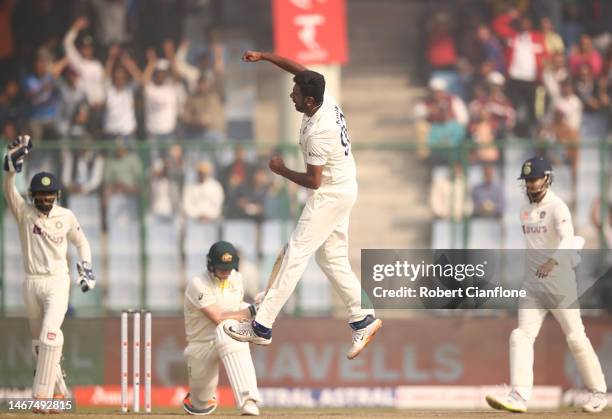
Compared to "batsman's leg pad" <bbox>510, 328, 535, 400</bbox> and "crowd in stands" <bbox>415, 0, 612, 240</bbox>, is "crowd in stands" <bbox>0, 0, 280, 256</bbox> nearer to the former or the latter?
"crowd in stands" <bbox>415, 0, 612, 240</bbox>

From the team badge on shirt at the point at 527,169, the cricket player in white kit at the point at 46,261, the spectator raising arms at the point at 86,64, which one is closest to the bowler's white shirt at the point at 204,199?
the spectator raising arms at the point at 86,64

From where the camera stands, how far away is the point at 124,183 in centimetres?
1783

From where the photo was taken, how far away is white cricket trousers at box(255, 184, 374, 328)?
10.8 m

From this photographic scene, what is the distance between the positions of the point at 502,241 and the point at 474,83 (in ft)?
10.6

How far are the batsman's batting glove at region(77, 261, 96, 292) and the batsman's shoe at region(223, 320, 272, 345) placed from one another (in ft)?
6.06

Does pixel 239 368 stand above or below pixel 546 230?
below

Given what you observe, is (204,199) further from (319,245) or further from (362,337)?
(319,245)

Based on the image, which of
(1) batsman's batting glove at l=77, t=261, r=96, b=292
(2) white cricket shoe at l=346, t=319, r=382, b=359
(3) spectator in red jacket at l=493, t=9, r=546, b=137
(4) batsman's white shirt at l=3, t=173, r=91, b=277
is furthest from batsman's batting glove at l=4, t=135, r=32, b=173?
(3) spectator in red jacket at l=493, t=9, r=546, b=137

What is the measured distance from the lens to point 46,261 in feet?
41.9

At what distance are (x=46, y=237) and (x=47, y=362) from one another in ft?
3.62

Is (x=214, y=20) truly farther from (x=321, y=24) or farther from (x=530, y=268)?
(x=530, y=268)

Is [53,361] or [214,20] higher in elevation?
[214,20]

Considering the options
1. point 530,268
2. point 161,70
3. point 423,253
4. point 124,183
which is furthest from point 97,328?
point 530,268

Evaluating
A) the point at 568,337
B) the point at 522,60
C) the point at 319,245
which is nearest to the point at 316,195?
the point at 319,245
